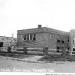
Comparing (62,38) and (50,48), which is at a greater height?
(62,38)

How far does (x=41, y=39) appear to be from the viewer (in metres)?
32.2

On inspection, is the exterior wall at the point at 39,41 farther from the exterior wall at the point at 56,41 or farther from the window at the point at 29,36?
the exterior wall at the point at 56,41

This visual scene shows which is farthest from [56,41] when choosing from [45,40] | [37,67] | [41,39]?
[37,67]

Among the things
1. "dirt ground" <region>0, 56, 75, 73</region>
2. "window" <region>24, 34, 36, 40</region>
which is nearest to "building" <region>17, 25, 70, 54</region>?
"window" <region>24, 34, 36, 40</region>

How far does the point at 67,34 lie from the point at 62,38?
2.40 metres

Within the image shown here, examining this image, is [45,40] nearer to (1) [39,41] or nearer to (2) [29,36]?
(1) [39,41]

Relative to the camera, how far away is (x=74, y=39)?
36531 mm

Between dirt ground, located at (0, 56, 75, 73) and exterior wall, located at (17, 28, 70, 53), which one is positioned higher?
exterior wall, located at (17, 28, 70, 53)

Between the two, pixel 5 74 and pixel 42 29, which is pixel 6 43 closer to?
pixel 42 29

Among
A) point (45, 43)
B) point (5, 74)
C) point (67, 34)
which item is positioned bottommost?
point (5, 74)

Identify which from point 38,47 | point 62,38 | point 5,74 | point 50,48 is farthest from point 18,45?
point 5,74

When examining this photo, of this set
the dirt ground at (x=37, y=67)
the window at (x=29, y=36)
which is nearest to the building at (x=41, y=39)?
the window at (x=29, y=36)

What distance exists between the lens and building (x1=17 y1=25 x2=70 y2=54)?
1244 inches

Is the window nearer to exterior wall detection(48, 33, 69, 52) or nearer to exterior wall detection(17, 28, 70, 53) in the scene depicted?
exterior wall detection(17, 28, 70, 53)
